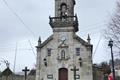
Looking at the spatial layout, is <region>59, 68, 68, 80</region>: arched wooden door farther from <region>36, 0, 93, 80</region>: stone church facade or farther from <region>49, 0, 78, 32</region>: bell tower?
<region>49, 0, 78, 32</region>: bell tower

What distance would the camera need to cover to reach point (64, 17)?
4156 cm

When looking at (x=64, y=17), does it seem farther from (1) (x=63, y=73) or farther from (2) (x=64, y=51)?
(1) (x=63, y=73)

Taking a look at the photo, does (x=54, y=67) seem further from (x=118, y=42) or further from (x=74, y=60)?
(x=118, y=42)

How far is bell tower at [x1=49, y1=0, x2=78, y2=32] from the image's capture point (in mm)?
41438

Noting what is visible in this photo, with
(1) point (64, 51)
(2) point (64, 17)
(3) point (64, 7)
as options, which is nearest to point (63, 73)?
(1) point (64, 51)

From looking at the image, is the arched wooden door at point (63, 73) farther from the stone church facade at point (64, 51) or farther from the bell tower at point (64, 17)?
the bell tower at point (64, 17)

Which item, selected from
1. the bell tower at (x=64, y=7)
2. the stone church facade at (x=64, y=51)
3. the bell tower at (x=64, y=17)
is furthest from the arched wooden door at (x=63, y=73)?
the bell tower at (x=64, y=7)

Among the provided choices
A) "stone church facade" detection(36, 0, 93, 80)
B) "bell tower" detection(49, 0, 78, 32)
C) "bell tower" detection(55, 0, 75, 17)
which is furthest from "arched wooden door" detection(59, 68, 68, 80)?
"bell tower" detection(55, 0, 75, 17)

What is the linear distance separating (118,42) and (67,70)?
14.9 m

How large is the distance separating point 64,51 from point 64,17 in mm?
4786

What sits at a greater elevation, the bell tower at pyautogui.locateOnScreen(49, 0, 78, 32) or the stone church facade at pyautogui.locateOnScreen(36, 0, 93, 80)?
the bell tower at pyautogui.locateOnScreen(49, 0, 78, 32)

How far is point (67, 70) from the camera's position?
40.7m

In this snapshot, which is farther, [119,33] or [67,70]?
[67,70]

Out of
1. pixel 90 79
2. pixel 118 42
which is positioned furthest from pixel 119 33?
pixel 90 79
